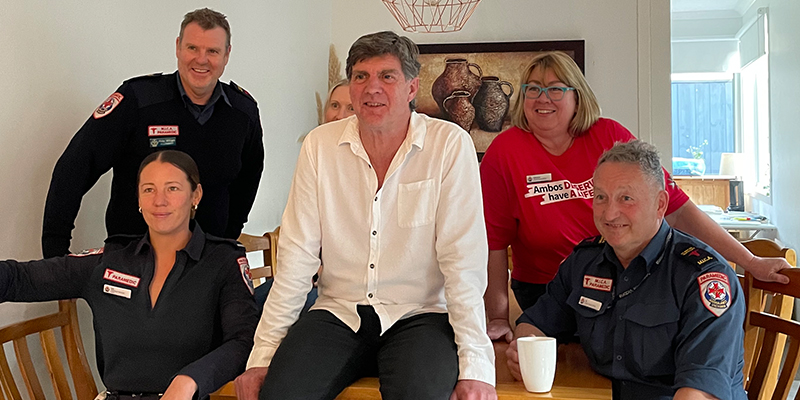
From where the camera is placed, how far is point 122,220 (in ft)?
7.74

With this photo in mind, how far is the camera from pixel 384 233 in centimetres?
178

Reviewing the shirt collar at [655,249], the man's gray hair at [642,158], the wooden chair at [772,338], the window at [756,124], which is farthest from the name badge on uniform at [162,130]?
the window at [756,124]

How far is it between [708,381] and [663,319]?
Answer: 7.2 inches

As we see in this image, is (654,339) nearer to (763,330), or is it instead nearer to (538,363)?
(538,363)

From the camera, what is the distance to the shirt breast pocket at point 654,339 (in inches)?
65.8

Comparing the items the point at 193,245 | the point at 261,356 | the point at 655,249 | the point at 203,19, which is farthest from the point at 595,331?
the point at 203,19

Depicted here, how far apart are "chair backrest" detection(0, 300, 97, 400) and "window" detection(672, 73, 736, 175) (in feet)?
28.1

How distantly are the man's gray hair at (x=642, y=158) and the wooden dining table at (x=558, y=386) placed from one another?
51 centimetres

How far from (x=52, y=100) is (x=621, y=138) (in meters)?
1.95

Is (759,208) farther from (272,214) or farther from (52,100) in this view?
(52,100)

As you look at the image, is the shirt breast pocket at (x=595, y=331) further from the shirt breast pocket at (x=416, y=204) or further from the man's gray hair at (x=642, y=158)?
the shirt breast pocket at (x=416, y=204)

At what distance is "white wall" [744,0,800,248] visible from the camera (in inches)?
227

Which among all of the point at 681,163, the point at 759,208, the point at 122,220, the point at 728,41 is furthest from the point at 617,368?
the point at 728,41

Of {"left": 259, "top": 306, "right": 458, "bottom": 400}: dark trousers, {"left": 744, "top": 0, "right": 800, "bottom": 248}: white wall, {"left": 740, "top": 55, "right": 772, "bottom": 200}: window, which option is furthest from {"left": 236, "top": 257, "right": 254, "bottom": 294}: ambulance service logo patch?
{"left": 740, "top": 55, "right": 772, "bottom": 200}: window
